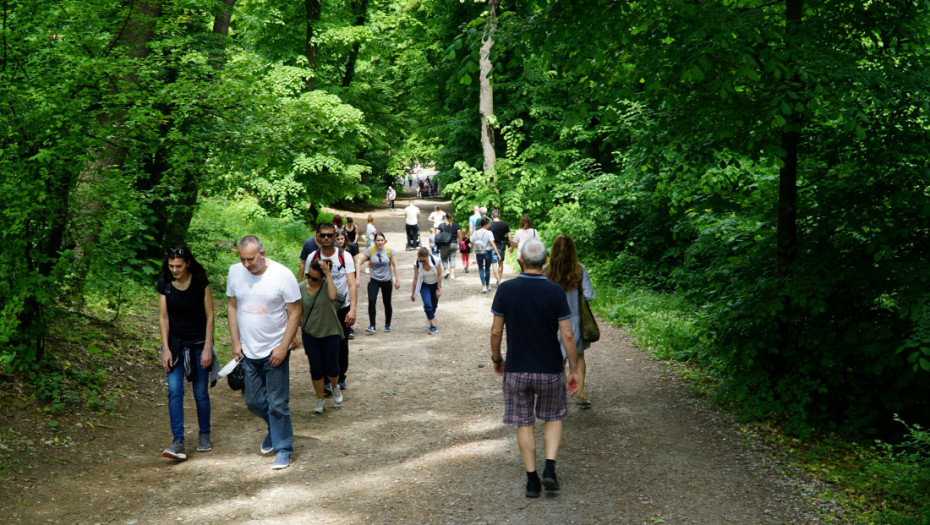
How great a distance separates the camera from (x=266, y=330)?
6332mm

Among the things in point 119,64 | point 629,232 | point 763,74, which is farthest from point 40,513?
point 629,232

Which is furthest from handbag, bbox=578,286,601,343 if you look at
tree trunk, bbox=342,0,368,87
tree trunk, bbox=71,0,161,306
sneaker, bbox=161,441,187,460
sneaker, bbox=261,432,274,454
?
tree trunk, bbox=342,0,368,87

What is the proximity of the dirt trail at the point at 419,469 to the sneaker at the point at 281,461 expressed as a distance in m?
0.10

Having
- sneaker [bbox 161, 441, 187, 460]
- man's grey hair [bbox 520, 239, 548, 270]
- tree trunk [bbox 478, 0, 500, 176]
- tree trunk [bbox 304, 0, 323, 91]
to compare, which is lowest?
sneaker [bbox 161, 441, 187, 460]

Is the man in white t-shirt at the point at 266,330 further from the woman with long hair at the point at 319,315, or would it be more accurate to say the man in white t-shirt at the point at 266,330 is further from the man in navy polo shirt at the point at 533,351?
the man in navy polo shirt at the point at 533,351

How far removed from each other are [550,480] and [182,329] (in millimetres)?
3413

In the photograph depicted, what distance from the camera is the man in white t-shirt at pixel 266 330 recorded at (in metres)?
6.30

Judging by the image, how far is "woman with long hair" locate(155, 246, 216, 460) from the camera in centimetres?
641

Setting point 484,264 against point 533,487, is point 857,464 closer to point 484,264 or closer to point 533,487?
point 533,487

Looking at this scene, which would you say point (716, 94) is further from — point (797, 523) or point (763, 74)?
point (797, 523)

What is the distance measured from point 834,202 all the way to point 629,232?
1104cm

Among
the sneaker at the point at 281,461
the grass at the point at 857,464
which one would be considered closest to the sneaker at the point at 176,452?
the sneaker at the point at 281,461

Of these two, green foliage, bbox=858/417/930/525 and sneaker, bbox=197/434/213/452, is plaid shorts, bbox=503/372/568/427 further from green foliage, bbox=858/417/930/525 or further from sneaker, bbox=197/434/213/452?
sneaker, bbox=197/434/213/452

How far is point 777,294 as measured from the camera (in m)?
7.21
